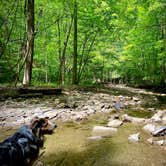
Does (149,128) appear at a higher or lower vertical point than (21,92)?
lower

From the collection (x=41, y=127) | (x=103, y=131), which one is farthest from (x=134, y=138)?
(x=41, y=127)

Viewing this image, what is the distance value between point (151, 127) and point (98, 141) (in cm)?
145

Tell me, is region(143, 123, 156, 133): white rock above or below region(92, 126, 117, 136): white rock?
above

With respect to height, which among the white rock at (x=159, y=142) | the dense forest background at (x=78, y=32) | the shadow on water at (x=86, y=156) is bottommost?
the shadow on water at (x=86, y=156)

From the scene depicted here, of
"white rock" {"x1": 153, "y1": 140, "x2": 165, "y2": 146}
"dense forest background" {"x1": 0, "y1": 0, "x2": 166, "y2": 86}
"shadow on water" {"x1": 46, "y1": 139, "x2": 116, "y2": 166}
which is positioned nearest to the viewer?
"shadow on water" {"x1": 46, "y1": 139, "x2": 116, "y2": 166}

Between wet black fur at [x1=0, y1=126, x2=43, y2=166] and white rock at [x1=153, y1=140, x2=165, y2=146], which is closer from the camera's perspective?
wet black fur at [x1=0, y1=126, x2=43, y2=166]

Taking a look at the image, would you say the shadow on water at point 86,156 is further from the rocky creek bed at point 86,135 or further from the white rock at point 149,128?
the white rock at point 149,128

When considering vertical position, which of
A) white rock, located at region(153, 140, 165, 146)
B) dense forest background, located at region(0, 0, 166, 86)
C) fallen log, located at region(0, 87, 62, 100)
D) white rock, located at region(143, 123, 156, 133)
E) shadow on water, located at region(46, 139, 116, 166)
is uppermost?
dense forest background, located at region(0, 0, 166, 86)

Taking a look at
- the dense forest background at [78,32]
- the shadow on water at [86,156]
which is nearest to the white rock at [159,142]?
the shadow on water at [86,156]

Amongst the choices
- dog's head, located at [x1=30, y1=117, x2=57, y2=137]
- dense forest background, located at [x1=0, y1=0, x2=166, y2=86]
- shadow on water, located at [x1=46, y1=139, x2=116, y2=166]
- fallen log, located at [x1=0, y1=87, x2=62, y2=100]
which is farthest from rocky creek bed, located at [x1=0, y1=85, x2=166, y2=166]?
dense forest background, located at [x1=0, y1=0, x2=166, y2=86]

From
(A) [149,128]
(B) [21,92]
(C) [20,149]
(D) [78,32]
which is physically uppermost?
(D) [78,32]

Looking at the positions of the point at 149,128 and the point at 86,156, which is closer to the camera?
the point at 86,156

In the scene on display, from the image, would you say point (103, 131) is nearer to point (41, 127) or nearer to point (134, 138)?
point (134, 138)

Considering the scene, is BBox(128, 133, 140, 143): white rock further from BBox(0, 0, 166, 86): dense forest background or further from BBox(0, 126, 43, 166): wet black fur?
BBox(0, 0, 166, 86): dense forest background
